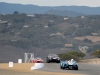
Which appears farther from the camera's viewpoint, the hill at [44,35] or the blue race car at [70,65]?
the hill at [44,35]

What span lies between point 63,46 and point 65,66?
111 m

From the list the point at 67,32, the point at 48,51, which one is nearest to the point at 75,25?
the point at 67,32

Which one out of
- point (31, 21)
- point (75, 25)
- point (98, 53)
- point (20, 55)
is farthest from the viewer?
point (31, 21)

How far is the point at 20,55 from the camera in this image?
12475 centimetres

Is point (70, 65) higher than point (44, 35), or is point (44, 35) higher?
point (70, 65)

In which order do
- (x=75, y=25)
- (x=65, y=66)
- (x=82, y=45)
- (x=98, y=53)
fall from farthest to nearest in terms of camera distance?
(x=75, y=25) < (x=82, y=45) < (x=98, y=53) < (x=65, y=66)

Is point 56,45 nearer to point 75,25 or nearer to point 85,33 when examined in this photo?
point 85,33

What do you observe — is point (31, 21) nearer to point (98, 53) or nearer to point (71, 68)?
point (98, 53)

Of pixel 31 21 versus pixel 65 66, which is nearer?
pixel 65 66

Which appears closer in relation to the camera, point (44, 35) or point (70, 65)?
point (70, 65)

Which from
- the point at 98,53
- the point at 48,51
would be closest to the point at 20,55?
the point at 48,51

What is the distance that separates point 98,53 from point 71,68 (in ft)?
194

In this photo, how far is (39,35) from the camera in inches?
6609

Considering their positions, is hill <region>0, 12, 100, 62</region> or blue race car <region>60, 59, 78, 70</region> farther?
hill <region>0, 12, 100, 62</region>
